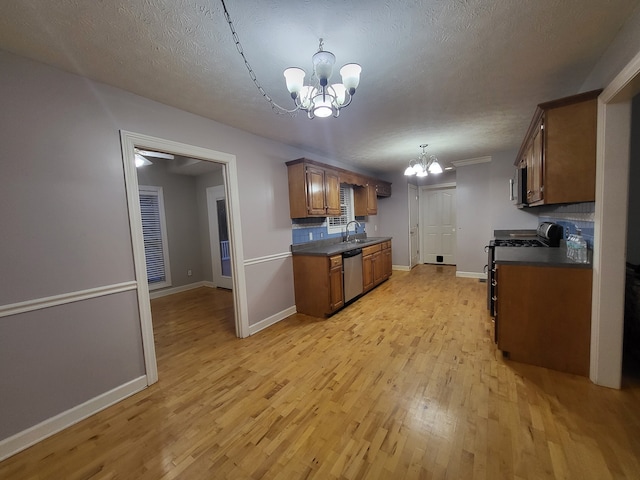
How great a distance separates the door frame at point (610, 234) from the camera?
5.60 feet

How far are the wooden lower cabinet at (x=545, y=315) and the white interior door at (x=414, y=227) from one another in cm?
413

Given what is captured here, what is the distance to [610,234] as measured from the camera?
5.88ft

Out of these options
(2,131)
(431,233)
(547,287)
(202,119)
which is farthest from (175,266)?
(431,233)

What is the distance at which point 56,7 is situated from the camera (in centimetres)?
127

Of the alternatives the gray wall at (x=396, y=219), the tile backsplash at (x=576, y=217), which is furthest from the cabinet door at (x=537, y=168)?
the gray wall at (x=396, y=219)

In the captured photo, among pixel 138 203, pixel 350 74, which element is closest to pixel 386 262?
pixel 350 74

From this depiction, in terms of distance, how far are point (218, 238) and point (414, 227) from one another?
4859 millimetres

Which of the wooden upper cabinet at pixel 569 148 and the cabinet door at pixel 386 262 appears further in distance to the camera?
the cabinet door at pixel 386 262

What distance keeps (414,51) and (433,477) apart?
2534mm

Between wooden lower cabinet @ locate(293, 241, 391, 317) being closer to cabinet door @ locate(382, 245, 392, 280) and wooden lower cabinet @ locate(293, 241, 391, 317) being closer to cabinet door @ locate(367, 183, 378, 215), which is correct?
cabinet door @ locate(382, 245, 392, 280)

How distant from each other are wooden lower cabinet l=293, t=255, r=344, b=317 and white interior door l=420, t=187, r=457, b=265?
4193mm

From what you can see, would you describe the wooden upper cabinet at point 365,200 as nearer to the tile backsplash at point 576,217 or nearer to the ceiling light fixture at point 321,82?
the tile backsplash at point 576,217

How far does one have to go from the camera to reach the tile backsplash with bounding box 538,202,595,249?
7.20ft

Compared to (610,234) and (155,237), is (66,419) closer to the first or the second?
(155,237)
